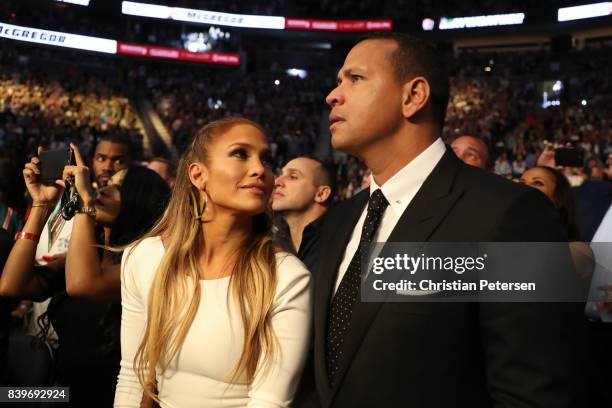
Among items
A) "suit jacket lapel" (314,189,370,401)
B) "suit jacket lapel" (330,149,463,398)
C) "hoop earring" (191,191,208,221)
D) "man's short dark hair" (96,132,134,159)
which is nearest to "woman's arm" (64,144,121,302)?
"hoop earring" (191,191,208,221)

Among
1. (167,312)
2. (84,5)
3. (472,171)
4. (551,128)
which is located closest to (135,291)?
(167,312)

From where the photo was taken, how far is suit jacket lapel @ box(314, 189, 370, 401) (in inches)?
66.1

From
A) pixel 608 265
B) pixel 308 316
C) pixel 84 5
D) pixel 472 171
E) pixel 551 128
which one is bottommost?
pixel 308 316

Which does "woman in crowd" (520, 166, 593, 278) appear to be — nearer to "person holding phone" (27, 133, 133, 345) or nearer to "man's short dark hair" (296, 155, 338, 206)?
"man's short dark hair" (296, 155, 338, 206)

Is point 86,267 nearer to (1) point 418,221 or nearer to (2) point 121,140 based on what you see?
(1) point 418,221

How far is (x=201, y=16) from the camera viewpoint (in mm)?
27391

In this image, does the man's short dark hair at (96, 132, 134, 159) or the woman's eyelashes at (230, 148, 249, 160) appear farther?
the man's short dark hair at (96, 132, 134, 159)

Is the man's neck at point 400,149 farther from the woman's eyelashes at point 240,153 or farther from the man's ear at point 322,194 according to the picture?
the man's ear at point 322,194

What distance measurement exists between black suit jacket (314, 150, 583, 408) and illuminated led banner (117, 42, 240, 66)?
25081mm

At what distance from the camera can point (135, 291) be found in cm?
198

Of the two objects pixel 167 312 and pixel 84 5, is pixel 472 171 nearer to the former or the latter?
pixel 167 312

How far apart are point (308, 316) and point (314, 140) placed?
19555mm

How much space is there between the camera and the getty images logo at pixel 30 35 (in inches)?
818

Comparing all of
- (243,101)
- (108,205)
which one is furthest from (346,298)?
(243,101)
